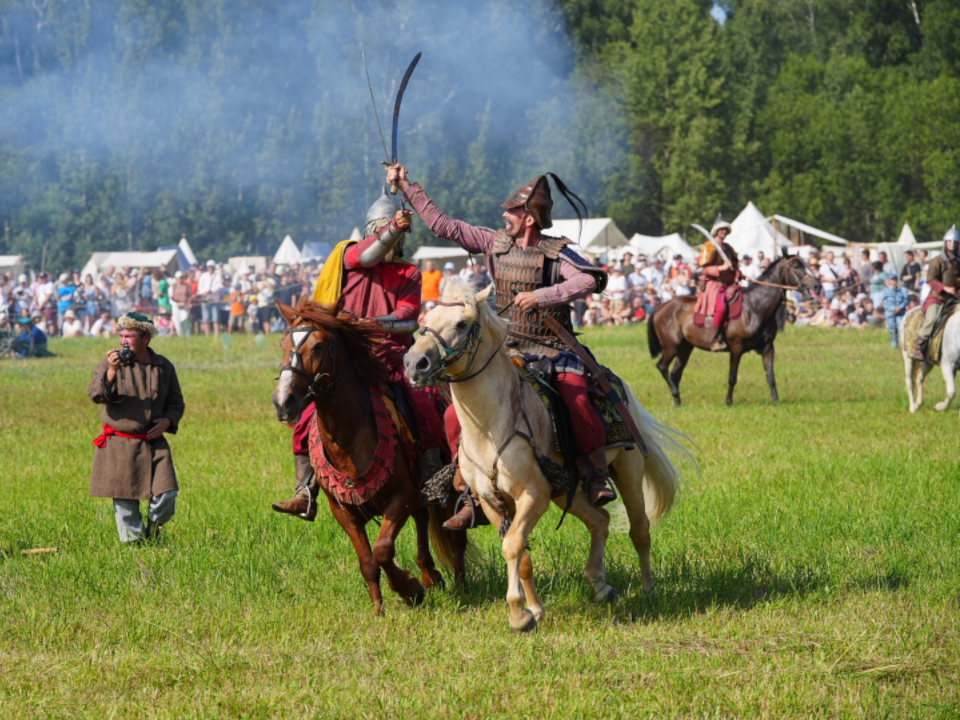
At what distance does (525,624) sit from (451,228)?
2.23 m

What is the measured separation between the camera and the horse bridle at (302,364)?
19.8 ft

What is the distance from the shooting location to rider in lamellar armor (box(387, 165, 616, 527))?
21.3 feet

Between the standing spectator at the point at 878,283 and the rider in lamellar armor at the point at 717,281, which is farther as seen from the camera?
the standing spectator at the point at 878,283

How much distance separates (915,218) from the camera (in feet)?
→ 184

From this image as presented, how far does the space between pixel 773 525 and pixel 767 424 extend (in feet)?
18.7

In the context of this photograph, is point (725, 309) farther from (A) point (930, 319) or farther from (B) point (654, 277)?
(B) point (654, 277)

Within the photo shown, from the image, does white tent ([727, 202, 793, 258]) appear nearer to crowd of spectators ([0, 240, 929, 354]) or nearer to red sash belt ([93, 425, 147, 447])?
crowd of spectators ([0, 240, 929, 354])

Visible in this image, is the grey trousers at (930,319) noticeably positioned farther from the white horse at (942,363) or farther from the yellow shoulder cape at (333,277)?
the yellow shoulder cape at (333,277)

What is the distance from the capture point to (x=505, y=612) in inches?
261

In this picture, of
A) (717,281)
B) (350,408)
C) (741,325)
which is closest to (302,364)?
(350,408)

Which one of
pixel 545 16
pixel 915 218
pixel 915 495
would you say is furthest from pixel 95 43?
pixel 915 495

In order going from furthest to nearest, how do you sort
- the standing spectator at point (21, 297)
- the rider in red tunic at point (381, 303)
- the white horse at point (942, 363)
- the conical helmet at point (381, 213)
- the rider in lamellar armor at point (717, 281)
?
the standing spectator at point (21, 297) → the rider in lamellar armor at point (717, 281) → the white horse at point (942, 363) → the conical helmet at point (381, 213) → the rider in red tunic at point (381, 303)

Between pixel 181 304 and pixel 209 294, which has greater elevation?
pixel 209 294

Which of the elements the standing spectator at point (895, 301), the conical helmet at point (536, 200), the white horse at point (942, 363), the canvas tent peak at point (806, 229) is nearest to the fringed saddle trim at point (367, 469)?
the conical helmet at point (536, 200)
